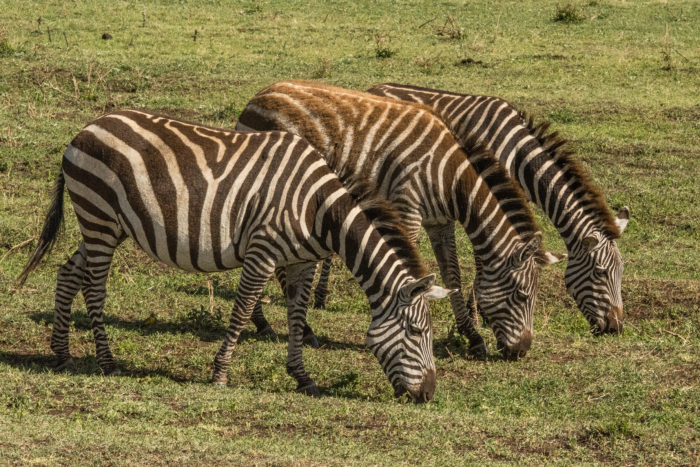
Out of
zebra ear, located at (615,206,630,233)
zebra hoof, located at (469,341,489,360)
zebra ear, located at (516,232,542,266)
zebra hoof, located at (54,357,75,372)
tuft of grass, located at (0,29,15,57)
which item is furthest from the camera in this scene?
tuft of grass, located at (0,29,15,57)

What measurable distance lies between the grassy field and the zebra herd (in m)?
0.57

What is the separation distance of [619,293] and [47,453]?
22.1 feet

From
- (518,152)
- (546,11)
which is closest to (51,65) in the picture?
(518,152)

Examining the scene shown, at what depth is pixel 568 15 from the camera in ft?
83.6

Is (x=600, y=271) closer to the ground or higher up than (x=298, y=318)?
higher up

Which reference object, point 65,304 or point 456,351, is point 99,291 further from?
point 456,351

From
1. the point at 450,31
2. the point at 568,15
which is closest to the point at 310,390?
the point at 450,31

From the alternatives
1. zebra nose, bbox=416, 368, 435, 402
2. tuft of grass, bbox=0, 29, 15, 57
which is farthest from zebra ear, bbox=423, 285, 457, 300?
tuft of grass, bbox=0, 29, 15, 57

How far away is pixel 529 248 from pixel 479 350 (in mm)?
1324

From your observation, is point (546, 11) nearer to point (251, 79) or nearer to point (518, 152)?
point (251, 79)

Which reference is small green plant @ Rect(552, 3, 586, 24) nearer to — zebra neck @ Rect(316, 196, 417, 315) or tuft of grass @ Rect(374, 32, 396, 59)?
tuft of grass @ Rect(374, 32, 396, 59)

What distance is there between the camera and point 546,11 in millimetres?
26656

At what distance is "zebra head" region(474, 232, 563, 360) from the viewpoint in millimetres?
9734

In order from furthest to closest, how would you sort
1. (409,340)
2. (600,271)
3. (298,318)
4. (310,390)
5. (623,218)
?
1. (623,218)
2. (600,271)
3. (298,318)
4. (310,390)
5. (409,340)
